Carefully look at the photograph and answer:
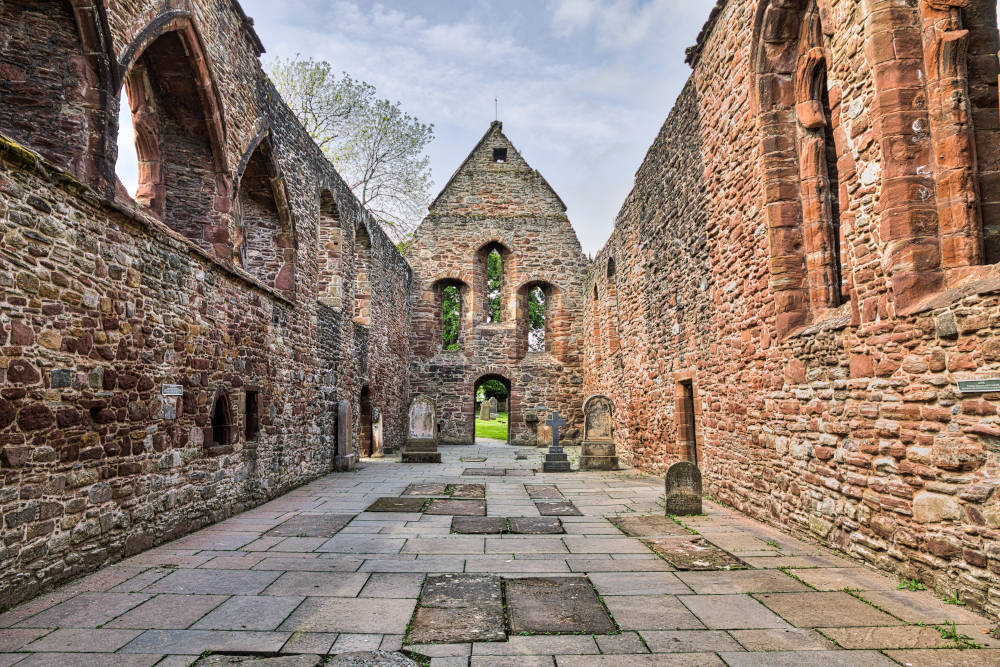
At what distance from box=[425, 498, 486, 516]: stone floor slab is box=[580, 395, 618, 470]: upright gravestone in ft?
14.5

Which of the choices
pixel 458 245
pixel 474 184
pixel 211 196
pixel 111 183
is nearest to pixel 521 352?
pixel 458 245

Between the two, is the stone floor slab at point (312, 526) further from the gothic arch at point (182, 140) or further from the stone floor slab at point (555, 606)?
the gothic arch at point (182, 140)

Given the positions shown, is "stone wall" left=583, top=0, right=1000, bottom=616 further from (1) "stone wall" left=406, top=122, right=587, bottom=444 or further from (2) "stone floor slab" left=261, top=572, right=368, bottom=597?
(1) "stone wall" left=406, top=122, right=587, bottom=444

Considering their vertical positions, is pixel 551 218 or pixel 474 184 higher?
pixel 474 184

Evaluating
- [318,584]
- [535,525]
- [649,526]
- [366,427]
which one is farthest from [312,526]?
[366,427]

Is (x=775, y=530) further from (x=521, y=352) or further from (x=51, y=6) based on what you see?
(x=521, y=352)

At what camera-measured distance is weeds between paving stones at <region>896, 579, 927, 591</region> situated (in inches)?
147

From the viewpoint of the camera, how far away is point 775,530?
18.7ft

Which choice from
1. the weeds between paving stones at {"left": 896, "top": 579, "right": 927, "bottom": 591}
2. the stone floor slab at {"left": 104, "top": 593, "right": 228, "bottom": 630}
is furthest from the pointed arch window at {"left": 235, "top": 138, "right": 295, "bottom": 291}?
the weeds between paving stones at {"left": 896, "top": 579, "right": 927, "bottom": 591}

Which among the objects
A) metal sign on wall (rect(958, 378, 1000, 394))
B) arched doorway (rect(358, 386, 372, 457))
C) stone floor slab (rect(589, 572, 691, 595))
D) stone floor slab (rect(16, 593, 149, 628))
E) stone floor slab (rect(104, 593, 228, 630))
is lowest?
stone floor slab (rect(589, 572, 691, 595))

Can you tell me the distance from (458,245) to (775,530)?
1520cm

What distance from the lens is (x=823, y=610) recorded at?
347 cm

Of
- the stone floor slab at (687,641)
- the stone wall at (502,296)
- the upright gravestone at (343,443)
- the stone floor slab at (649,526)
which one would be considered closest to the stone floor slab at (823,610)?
the stone floor slab at (687,641)

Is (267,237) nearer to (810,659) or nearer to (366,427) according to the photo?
(366,427)
